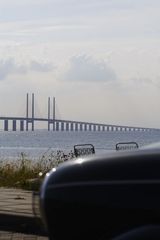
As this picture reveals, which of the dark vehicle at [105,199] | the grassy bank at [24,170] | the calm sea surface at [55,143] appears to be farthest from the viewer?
the calm sea surface at [55,143]

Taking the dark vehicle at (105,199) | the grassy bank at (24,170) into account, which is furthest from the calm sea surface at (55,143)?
the dark vehicle at (105,199)

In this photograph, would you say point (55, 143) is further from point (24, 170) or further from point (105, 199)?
point (105, 199)

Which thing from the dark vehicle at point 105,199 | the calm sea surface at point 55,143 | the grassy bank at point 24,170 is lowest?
the calm sea surface at point 55,143

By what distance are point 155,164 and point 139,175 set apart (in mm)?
120

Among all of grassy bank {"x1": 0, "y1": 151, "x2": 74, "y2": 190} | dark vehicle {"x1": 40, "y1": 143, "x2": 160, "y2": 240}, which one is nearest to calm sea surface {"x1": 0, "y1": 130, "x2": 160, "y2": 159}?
grassy bank {"x1": 0, "y1": 151, "x2": 74, "y2": 190}

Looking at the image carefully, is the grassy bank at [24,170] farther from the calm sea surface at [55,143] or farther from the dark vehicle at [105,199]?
the dark vehicle at [105,199]

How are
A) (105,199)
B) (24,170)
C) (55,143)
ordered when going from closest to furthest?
(105,199) → (24,170) → (55,143)

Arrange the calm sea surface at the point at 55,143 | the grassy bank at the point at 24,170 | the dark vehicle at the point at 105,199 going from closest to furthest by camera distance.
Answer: the dark vehicle at the point at 105,199, the grassy bank at the point at 24,170, the calm sea surface at the point at 55,143

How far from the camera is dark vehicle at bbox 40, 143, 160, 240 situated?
444 centimetres

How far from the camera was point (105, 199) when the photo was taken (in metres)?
4.54

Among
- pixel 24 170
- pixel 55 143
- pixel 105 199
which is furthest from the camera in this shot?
pixel 55 143

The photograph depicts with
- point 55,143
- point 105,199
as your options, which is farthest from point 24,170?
point 55,143

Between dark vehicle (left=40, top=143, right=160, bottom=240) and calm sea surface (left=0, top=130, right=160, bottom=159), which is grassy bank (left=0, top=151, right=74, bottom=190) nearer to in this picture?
calm sea surface (left=0, top=130, right=160, bottom=159)

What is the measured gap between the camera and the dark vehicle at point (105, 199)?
4438mm
